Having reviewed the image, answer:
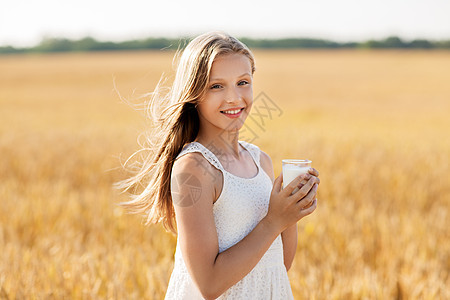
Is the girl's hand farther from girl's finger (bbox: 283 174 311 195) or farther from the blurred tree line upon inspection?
the blurred tree line

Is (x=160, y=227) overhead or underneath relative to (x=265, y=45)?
overhead

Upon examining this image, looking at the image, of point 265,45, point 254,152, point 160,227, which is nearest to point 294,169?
point 254,152

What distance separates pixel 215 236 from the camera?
1.42 m

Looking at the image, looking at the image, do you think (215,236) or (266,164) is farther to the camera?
(266,164)

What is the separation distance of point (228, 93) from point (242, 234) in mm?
414

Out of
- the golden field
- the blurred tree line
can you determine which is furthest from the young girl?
the blurred tree line

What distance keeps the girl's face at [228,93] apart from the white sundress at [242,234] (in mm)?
106

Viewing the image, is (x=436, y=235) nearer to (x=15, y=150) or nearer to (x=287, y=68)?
(x=15, y=150)

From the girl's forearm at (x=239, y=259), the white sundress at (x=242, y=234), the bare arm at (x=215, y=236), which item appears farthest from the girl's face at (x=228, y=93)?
the girl's forearm at (x=239, y=259)

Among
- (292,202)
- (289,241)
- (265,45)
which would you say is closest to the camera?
(292,202)

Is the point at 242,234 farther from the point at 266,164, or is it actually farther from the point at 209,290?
the point at 266,164

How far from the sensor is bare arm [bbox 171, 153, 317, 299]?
4.61 feet

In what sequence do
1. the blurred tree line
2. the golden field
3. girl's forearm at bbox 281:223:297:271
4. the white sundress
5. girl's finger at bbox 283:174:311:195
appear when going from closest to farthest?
girl's finger at bbox 283:174:311:195 < the white sundress < girl's forearm at bbox 281:223:297:271 < the golden field < the blurred tree line

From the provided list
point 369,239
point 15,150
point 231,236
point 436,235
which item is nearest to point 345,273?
point 369,239
